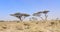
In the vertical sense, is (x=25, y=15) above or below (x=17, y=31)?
above

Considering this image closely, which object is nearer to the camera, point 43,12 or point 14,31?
point 14,31

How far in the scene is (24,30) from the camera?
14.2m

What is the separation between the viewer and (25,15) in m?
43.2

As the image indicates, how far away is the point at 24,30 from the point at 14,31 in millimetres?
954

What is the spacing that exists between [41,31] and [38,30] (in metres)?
0.29

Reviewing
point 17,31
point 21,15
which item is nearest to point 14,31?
point 17,31

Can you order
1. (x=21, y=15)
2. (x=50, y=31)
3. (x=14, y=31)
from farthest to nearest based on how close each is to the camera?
(x=21, y=15)
(x=50, y=31)
(x=14, y=31)

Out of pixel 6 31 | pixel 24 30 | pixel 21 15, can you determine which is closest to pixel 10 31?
pixel 6 31

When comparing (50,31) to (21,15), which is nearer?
(50,31)

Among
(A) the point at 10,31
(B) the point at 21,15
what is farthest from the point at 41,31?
(B) the point at 21,15

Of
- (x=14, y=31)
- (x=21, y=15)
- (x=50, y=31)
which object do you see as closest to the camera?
(x=14, y=31)

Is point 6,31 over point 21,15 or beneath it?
beneath

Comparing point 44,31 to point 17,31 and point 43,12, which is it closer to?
point 17,31

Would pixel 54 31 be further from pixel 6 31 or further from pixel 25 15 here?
pixel 25 15
